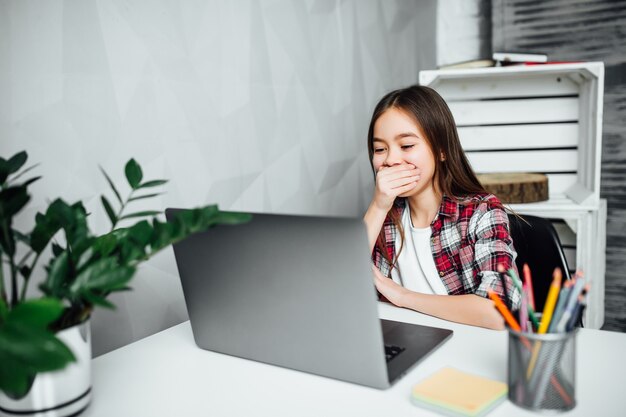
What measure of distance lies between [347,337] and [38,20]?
0.78 meters

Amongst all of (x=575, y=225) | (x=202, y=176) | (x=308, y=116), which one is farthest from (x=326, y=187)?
(x=575, y=225)

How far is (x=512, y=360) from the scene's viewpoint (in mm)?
696

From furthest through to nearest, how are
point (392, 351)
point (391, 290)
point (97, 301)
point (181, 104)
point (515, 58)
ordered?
point (515, 58) → point (181, 104) → point (391, 290) → point (392, 351) → point (97, 301)

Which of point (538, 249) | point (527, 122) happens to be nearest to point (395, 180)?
point (538, 249)

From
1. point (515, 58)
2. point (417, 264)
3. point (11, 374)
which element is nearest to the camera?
point (11, 374)

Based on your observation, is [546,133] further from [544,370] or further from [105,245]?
[105,245]

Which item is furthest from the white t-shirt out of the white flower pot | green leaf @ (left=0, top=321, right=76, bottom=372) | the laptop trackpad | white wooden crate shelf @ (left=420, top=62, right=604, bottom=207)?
green leaf @ (left=0, top=321, right=76, bottom=372)

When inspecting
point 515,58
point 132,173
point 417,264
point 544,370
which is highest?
point 515,58

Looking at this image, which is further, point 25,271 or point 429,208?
point 429,208

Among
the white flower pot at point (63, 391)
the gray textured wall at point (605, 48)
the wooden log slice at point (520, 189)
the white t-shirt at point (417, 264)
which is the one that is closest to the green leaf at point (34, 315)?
the white flower pot at point (63, 391)

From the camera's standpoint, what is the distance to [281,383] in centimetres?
80

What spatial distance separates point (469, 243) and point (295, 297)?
640 mm

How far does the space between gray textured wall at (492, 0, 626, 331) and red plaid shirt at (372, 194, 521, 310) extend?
1.15 m

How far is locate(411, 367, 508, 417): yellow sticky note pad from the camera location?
0.68 metres
